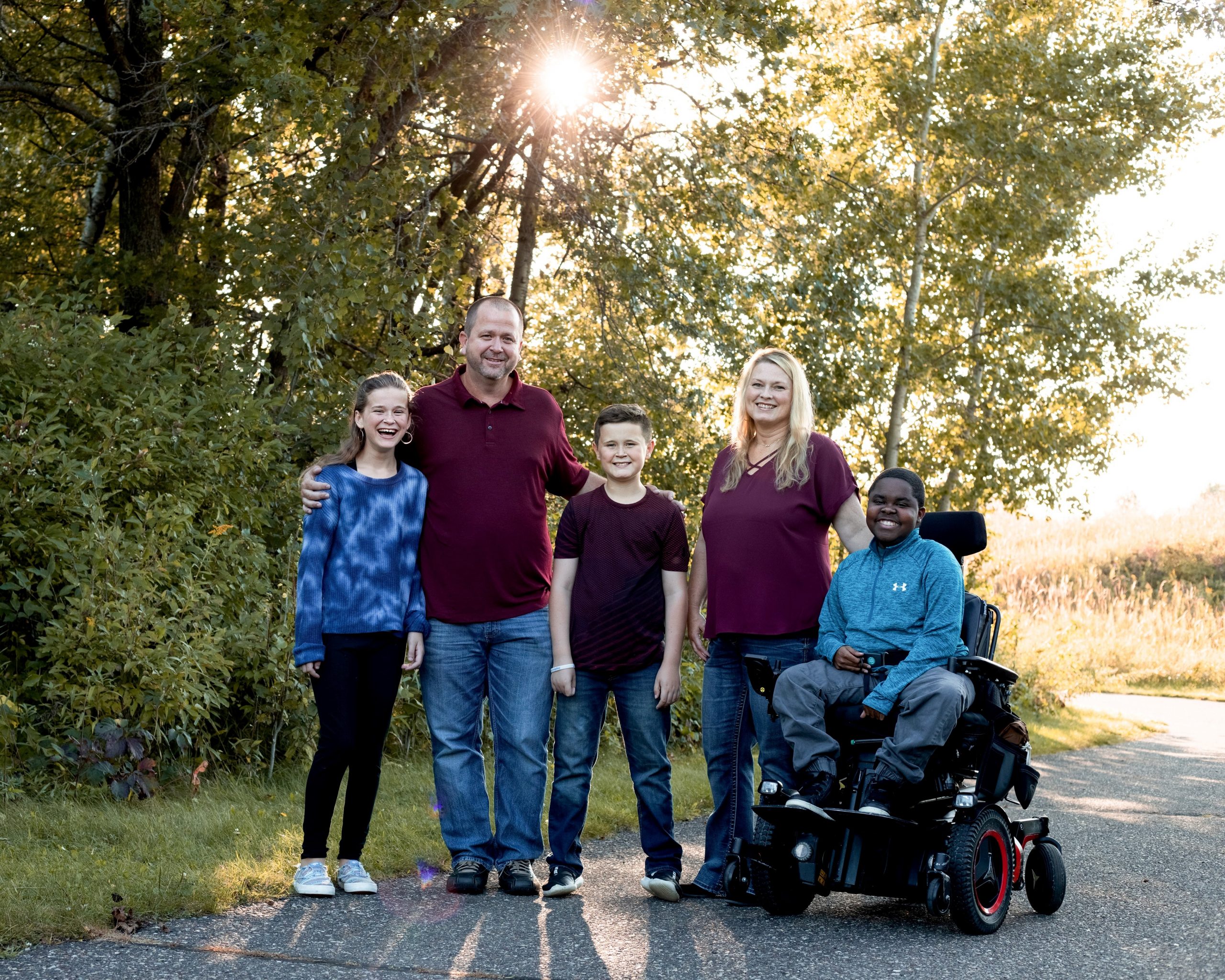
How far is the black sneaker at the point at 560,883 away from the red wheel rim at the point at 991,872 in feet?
5.23

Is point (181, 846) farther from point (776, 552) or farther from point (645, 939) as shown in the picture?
point (776, 552)

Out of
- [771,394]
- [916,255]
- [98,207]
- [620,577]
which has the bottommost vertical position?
[620,577]

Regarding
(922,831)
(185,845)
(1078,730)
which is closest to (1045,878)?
(922,831)

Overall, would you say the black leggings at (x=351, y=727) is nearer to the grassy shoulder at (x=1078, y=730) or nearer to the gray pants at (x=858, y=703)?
the gray pants at (x=858, y=703)

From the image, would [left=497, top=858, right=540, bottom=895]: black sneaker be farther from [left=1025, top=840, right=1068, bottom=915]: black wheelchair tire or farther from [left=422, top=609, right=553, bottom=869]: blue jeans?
[left=1025, top=840, right=1068, bottom=915]: black wheelchair tire

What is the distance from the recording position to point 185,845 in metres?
5.71

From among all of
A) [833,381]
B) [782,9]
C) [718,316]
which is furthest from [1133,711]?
[782,9]

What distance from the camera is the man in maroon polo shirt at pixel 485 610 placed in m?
5.38

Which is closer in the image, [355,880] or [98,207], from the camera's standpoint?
[355,880]

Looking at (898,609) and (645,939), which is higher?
(898,609)

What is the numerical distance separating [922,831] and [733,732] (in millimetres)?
915

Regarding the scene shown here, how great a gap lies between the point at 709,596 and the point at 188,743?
10.7 feet

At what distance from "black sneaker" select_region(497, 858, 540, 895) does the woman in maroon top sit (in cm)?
66

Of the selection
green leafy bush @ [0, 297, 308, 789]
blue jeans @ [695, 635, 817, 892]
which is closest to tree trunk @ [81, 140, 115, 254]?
green leafy bush @ [0, 297, 308, 789]
